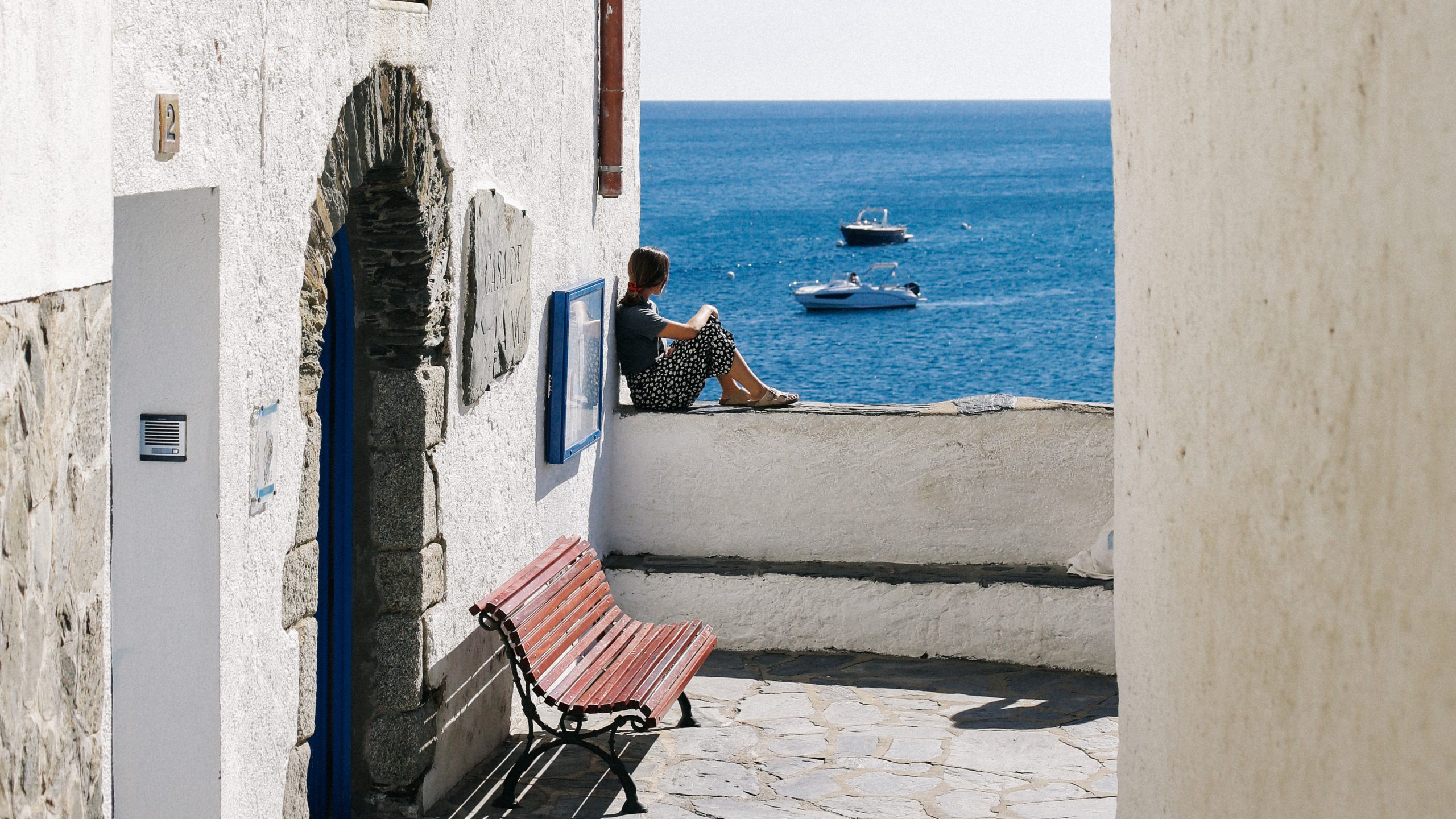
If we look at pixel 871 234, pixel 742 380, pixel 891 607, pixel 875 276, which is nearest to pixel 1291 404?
pixel 891 607

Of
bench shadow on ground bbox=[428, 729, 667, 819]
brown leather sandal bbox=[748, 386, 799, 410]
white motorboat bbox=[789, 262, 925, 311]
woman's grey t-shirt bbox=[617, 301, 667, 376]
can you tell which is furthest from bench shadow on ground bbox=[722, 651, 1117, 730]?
white motorboat bbox=[789, 262, 925, 311]

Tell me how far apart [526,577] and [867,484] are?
2.50 meters

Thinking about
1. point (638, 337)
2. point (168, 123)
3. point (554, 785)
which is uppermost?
point (168, 123)

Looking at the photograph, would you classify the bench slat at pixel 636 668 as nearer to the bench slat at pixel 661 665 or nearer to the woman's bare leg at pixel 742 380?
the bench slat at pixel 661 665

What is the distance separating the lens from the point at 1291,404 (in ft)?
8.95

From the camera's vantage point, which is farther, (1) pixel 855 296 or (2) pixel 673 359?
(1) pixel 855 296

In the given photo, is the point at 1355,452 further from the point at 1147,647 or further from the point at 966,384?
the point at 966,384

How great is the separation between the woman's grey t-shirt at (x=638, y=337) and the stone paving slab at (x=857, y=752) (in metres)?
1.57

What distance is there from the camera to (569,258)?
6891 mm

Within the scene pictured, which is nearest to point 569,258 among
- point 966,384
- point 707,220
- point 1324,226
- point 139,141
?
point 139,141

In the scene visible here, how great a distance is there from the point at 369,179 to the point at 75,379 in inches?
82.2

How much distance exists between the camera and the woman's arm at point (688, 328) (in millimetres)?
7805

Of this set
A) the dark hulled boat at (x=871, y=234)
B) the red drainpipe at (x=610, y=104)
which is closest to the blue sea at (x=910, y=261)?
the dark hulled boat at (x=871, y=234)

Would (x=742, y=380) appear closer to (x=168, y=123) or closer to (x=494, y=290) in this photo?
(x=494, y=290)
